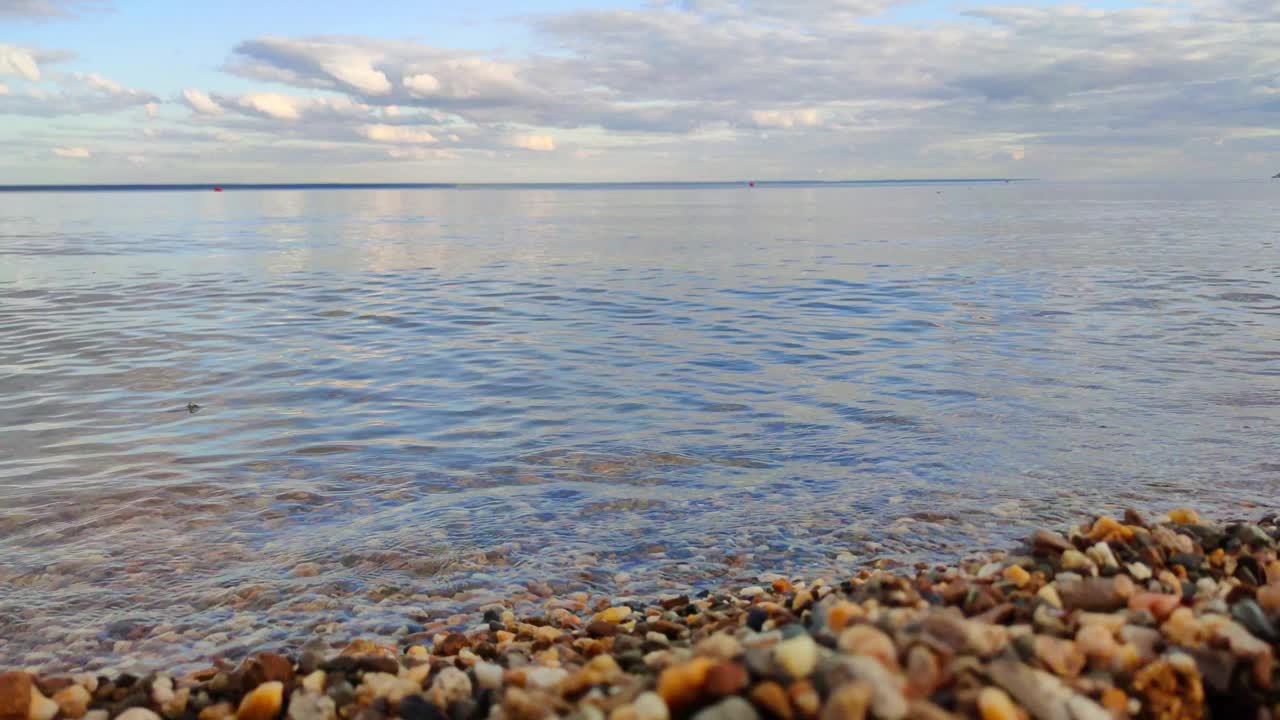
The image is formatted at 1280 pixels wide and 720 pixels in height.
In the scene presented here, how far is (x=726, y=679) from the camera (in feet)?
9.35

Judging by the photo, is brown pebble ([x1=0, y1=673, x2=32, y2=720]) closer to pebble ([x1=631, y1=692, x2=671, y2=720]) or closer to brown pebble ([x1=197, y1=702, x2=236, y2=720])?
brown pebble ([x1=197, y1=702, x2=236, y2=720])

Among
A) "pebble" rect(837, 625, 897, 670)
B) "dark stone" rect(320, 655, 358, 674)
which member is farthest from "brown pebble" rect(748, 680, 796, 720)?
"dark stone" rect(320, 655, 358, 674)

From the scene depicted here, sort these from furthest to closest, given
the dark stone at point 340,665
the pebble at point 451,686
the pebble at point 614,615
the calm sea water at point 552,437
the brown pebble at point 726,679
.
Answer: the calm sea water at point 552,437
the pebble at point 614,615
the dark stone at point 340,665
the pebble at point 451,686
the brown pebble at point 726,679

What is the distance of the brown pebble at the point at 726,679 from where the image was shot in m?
2.83

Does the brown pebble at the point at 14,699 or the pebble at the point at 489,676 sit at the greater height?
the pebble at the point at 489,676

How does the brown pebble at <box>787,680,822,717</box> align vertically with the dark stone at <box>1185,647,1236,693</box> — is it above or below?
above

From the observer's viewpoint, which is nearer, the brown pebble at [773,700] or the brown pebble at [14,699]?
the brown pebble at [773,700]

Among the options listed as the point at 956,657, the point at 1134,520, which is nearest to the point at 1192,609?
the point at 956,657

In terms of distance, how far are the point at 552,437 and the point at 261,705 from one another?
623cm

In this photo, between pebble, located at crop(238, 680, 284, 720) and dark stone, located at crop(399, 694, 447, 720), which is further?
pebble, located at crop(238, 680, 284, 720)

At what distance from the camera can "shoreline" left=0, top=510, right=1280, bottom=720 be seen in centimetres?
286

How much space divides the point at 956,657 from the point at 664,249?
111ft

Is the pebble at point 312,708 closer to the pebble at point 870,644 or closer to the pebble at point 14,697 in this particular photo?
the pebble at point 14,697

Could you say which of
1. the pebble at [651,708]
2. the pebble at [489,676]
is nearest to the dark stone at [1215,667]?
the pebble at [651,708]
